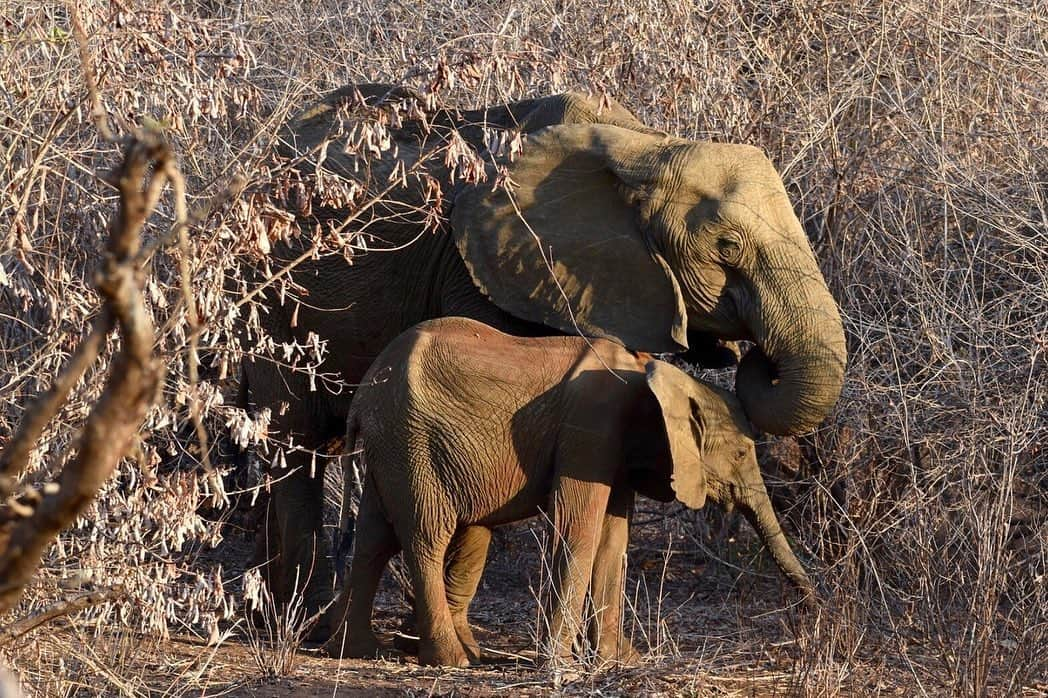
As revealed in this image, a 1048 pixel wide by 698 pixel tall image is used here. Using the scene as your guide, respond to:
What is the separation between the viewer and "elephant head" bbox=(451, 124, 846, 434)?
648cm

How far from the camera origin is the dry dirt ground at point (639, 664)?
5.69 metres

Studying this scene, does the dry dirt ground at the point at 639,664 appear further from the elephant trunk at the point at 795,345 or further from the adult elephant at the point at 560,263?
the elephant trunk at the point at 795,345

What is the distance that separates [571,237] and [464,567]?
1.43 meters

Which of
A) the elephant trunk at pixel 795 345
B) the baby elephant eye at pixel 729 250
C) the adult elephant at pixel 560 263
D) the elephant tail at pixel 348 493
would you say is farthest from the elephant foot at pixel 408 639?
the baby elephant eye at pixel 729 250

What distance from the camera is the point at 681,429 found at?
6305mm

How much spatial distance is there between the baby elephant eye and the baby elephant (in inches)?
20.5

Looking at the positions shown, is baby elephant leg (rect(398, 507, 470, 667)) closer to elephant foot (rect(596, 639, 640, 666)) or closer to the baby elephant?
the baby elephant

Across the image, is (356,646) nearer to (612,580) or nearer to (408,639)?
(408,639)

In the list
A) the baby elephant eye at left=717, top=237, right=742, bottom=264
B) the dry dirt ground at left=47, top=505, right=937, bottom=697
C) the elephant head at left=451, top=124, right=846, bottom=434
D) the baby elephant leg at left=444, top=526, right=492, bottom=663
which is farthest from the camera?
the baby elephant leg at left=444, top=526, right=492, bottom=663

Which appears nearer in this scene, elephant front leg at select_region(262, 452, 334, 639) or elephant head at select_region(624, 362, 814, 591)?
elephant head at select_region(624, 362, 814, 591)

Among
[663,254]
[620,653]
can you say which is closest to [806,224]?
[663,254]

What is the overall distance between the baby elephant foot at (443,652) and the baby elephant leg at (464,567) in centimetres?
36

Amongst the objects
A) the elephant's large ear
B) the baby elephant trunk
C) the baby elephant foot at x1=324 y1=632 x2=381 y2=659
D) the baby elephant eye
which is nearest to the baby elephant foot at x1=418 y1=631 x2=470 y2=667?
the baby elephant foot at x1=324 y1=632 x2=381 y2=659

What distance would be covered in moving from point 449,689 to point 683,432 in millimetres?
1297
